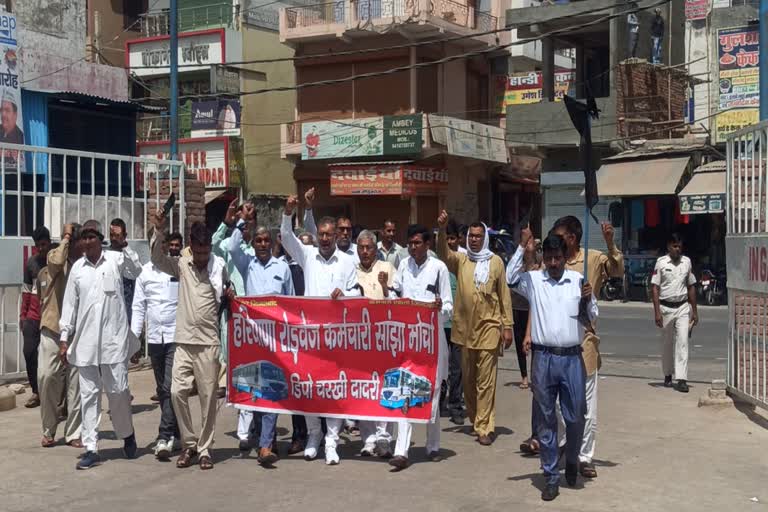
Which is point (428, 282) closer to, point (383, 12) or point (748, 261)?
point (748, 261)

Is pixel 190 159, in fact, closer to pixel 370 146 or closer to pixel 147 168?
pixel 370 146

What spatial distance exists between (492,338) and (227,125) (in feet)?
93.9

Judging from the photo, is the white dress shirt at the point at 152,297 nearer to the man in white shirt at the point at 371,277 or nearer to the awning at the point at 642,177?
the man in white shirt at the point at 371,277

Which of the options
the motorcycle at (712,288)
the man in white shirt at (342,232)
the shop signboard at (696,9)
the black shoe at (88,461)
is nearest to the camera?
the black shoe at (88,461)

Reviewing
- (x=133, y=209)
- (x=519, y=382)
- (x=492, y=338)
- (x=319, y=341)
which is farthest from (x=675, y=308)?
(x=133, y=209)

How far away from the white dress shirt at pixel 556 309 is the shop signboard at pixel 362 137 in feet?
82.2

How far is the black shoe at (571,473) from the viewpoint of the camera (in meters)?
6.96

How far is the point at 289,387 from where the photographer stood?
26.7 ft

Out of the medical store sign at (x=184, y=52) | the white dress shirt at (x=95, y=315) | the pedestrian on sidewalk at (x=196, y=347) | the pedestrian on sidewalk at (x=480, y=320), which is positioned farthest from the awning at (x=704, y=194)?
the white dress shirt at (x=95, y=315)

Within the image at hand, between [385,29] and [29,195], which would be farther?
[385,29]

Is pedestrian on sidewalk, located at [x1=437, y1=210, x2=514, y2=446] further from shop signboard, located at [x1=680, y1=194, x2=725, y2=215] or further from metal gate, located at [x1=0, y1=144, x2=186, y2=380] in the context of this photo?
shop signboard, located at [x1=680, y1=194, x2=725, y2=215]

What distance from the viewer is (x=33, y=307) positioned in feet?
33.8

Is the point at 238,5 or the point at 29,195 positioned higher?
the point at 238,5

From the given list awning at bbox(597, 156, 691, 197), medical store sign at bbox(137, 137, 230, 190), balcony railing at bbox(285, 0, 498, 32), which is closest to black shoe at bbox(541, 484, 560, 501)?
awning at bbox(597, 156, 691, 197)
